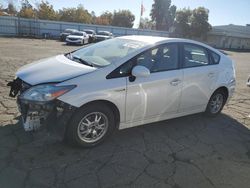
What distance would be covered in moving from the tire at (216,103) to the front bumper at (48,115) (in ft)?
10.2

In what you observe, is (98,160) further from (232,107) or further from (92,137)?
(232,107)

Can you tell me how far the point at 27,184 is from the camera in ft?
8.86

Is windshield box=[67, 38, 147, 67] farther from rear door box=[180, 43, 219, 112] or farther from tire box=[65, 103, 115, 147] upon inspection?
rear door box=[180, 43, 219, 112]

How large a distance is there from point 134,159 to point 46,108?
1366mm

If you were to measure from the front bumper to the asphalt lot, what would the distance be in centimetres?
36

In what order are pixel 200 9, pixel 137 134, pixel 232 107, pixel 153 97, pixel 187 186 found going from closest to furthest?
pixel 187 186 < pixel 153 97 < pixel 137 134 < pixel 232 107 < pixel 200 9

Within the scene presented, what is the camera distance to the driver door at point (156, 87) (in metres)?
3.71

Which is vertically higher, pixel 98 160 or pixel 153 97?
pixel 153 97

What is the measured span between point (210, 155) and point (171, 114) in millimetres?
981

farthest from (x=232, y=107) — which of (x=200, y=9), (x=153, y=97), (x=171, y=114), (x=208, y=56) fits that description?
(x=200, y=9)

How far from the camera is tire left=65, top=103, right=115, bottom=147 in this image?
3.30 m

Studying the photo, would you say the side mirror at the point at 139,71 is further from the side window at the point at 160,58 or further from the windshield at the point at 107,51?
the windshield at the point at 107,51

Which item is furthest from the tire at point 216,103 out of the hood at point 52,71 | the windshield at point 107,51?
the hood at point 52,71

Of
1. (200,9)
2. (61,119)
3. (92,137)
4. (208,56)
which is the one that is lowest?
(92,137)
